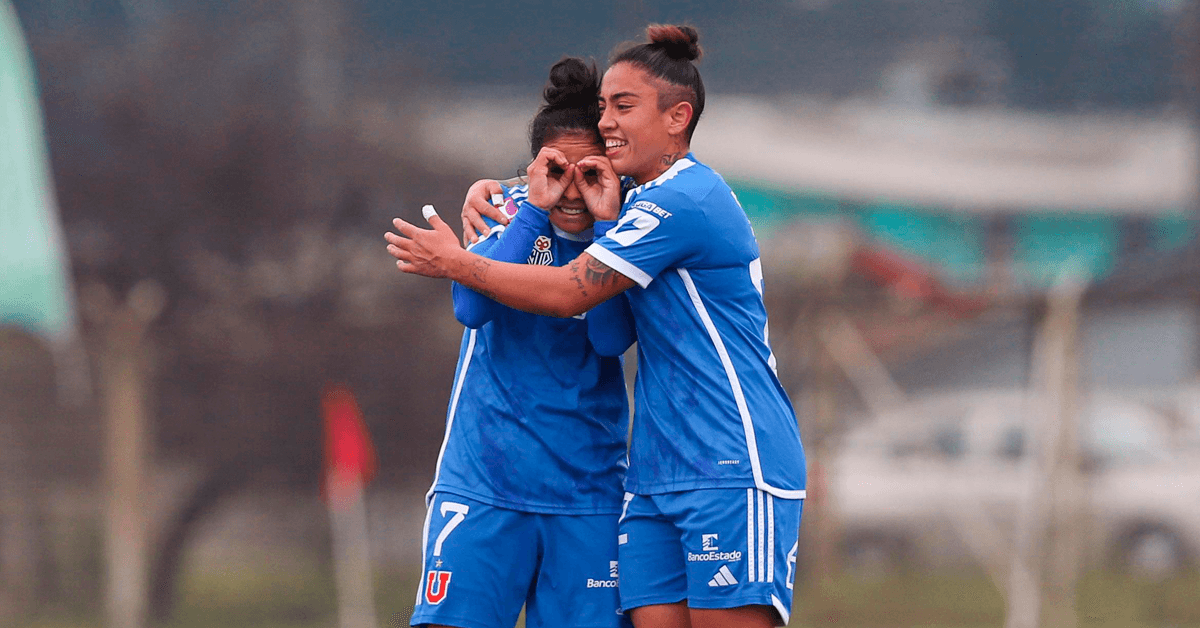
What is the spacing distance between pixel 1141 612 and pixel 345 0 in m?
9.66

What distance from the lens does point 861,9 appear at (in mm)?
14578

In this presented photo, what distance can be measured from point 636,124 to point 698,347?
0.62 meters

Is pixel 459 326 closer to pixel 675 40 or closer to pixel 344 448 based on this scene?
pixel 344 448

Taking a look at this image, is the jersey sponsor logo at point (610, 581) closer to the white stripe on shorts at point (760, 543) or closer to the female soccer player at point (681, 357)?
the female soccer player at point (681, 357)

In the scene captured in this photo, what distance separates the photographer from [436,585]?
3711 mm

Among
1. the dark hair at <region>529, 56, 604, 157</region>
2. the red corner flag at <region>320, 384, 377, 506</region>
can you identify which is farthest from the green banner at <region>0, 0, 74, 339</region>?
the dark hair at <region>529, 56, 604, 157</region>

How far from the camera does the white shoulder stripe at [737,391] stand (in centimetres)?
351

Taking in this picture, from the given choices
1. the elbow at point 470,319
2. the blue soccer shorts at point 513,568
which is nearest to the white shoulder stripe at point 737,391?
the elbow at point 470,319

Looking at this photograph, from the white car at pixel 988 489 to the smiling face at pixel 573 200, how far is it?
28.5 ft

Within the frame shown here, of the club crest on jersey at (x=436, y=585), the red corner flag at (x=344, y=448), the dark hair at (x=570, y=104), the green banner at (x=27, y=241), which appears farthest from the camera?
the green banner at (x=27, y=241)

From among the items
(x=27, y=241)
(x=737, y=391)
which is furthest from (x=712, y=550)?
(x=27, y=241)

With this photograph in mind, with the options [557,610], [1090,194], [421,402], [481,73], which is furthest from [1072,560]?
[557,610]

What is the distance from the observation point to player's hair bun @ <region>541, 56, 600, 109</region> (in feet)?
12.5

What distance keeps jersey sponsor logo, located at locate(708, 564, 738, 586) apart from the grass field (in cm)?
827
